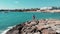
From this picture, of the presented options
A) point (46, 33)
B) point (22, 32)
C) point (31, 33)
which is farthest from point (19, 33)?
point (46, 33)

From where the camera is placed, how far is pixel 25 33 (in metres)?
23.2

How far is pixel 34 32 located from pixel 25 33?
4.03ft

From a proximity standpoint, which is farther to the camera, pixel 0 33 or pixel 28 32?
pixel 0 33

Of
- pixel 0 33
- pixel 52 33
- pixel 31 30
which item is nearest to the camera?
pixel 52 33

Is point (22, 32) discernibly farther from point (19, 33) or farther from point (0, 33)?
point (0, 33)

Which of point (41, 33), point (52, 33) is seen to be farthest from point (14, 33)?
point (52, 33)

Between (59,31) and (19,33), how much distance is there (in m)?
5.78

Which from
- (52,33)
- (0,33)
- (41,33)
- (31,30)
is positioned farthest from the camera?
(0,33)

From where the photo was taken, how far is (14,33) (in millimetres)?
24234

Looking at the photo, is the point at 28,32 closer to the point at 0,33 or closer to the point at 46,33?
the point at 46,33

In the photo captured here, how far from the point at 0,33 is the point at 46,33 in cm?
909

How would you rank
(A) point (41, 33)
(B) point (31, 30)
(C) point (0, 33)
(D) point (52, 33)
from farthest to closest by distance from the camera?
(C) point (0, 33) < (B) point (31, 30) < (A) point (41, 33) < (D) point (52, 33)

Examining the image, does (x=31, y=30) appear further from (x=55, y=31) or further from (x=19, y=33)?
(x=55, y=31)

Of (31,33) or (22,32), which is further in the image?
(22,32)
